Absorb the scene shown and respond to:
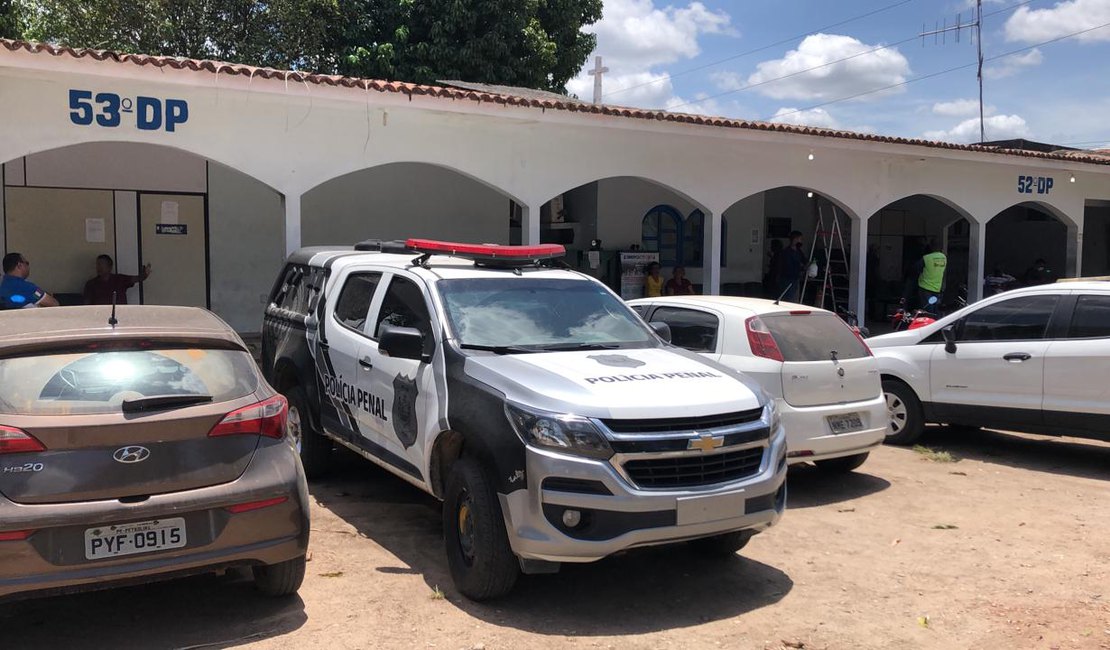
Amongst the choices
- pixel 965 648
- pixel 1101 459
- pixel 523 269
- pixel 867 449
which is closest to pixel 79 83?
pixel 523 269

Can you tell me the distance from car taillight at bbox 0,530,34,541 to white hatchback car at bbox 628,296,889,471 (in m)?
4.70

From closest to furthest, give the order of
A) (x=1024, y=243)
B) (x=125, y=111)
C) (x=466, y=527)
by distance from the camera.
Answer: (x=466, y=527) → (x=125, y=111) → (x=1024, y=243)

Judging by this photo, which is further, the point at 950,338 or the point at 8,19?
the point at 8,19

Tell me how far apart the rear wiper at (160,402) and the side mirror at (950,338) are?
22.3 ft

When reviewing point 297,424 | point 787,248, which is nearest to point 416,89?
point 297,424

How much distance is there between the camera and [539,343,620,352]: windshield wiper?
5.21m

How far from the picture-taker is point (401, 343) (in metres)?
5.11

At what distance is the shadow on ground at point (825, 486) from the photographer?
6879 mm

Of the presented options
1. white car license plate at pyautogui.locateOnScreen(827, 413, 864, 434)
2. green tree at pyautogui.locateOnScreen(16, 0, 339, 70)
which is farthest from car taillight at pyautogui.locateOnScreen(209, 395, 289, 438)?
green tree at pyautogui.locateOnScreen(16, 0, 339, 70)

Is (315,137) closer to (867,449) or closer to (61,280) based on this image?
(61,280)

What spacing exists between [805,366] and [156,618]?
455 centimetres

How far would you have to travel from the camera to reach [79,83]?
28.1ft

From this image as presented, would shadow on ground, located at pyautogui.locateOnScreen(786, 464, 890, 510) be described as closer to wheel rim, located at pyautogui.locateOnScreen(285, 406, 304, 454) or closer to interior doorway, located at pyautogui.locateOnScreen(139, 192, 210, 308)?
A: wheel rim, located at pyautogui.locateOnScreen(285, 406, 304, 454)

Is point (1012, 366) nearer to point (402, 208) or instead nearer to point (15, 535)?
point (15, 535)
